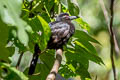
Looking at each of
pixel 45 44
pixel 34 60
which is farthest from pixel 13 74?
pixel 34 60

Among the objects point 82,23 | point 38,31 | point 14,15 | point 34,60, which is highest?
point 14,15

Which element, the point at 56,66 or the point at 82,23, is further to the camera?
the point at 82,23

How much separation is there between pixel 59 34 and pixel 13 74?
1.09 meters

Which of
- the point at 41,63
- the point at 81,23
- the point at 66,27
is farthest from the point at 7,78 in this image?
the point at 66,27

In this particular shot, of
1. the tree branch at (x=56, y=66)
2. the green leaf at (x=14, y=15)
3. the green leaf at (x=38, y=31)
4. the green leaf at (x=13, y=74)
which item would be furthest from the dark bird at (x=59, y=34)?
the green leaf at (x=14, y=15)

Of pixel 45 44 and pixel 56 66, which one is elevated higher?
pixel 45 44

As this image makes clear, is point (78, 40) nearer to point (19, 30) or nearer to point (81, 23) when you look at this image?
point (81, 23)

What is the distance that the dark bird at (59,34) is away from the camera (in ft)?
7.26

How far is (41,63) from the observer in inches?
89.0

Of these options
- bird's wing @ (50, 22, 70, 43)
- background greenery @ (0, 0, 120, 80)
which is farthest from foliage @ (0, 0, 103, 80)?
bird's wing @ (50, 22, 70, 43)

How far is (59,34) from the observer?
8.75 ft

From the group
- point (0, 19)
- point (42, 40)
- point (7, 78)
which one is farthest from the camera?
point (42, 40)

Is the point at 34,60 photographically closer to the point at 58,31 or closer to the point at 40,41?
the point at 40,41

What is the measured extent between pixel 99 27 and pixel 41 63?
8406 millimetres
